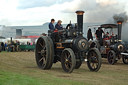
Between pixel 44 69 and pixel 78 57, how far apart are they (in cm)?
150

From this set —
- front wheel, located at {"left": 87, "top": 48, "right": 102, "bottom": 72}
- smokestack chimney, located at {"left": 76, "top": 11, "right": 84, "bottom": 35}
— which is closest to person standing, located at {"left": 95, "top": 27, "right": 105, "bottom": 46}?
front wheel, located at {"left": 87, "top": 48, "right": 102, "bottom": 72}

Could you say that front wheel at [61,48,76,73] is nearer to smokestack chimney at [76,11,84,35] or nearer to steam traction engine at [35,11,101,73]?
steam traction engine at [35,11,101,73]

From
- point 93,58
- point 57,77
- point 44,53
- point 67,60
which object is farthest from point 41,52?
point 57,77

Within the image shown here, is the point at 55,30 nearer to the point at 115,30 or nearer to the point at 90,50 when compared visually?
the point at 90,50

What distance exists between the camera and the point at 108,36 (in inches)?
611

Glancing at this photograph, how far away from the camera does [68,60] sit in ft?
30.4

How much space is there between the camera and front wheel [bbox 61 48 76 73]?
29.3 ft

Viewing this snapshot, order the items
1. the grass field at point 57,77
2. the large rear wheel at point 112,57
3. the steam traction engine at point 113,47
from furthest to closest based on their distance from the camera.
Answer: the steam traction engine at point 113,47, the large rear wheel at point 112,57, the grass field at point 57,77

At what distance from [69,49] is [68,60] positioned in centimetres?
38

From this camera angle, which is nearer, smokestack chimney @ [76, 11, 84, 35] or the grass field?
the grass field

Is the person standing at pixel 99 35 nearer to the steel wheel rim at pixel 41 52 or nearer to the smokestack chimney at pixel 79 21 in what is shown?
the steel wheel rim at pixel 41 52

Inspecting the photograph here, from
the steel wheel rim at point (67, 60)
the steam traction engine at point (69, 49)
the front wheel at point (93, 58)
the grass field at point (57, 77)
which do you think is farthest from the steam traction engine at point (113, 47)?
the steel wheel rim at point (67, 60)

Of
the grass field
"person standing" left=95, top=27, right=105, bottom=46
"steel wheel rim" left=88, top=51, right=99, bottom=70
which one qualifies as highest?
"person standing" left=95, top=27, right=105, bottom=46

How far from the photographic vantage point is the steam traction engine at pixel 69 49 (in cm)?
944
